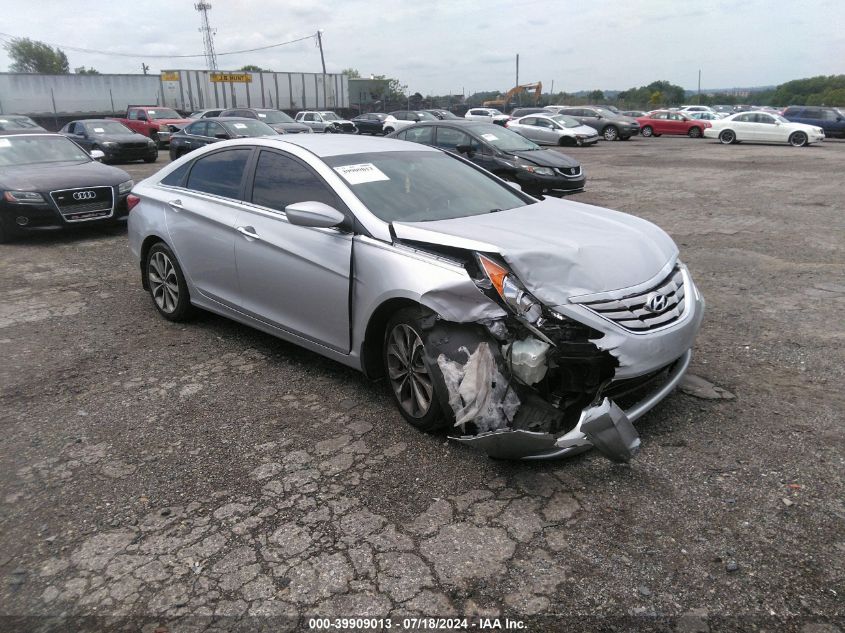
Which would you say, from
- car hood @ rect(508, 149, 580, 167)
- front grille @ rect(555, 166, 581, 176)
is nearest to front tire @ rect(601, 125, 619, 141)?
car hood @ rect(508, 149, 580, 167)

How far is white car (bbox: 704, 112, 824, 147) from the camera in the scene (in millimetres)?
26562

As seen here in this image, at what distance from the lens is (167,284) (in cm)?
551

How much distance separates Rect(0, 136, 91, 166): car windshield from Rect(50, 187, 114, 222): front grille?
4.89 feet

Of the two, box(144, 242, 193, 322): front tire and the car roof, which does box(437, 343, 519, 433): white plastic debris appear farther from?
box(144, 242, 193, 322): front tire

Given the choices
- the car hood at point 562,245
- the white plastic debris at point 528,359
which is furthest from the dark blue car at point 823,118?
the white plastic debris at point 528,359

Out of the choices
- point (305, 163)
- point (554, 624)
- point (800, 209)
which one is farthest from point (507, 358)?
point (800, 209)

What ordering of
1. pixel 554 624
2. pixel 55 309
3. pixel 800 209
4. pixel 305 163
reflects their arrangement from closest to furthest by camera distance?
1. pixel 554 624
2. pixel 305 163
3. pixel 55 309
4. pixel 800 209

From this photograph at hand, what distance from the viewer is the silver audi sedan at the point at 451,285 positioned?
3.14 m

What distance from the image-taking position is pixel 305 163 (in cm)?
430

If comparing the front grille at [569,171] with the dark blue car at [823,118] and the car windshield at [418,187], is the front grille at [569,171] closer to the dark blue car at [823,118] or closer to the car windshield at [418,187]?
Answer: the car windshield at [418,187]

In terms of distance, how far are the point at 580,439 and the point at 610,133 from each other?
32.5 meters

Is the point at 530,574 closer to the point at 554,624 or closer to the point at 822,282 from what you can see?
the point at 554,624

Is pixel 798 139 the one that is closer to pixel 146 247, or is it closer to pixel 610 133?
pixel 610 133

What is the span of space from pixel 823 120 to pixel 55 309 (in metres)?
35.3
